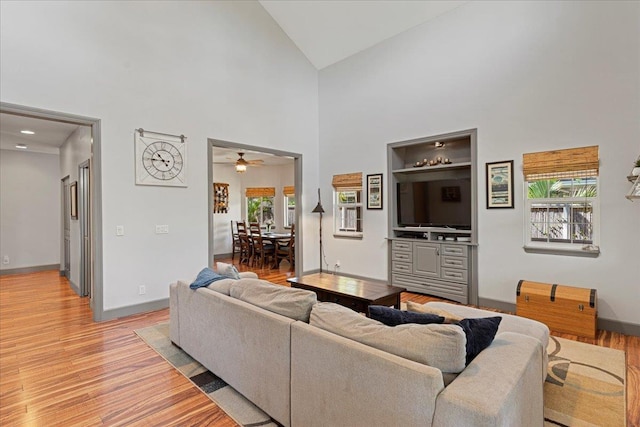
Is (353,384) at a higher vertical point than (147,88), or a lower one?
lower

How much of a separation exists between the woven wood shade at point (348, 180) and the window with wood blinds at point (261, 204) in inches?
152

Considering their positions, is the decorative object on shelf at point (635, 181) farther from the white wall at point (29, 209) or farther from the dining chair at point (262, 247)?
the white wall at point (29, 209)

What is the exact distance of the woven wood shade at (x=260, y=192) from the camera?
32.1 feet

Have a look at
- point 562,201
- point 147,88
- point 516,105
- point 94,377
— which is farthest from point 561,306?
point 147,88

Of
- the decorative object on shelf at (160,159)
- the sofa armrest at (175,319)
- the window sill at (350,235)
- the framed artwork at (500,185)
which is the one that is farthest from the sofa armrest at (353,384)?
the window sill at (350,235)

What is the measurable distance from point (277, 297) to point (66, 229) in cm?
643

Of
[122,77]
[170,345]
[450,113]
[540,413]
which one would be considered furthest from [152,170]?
[540,413]

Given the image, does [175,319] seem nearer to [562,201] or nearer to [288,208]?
[562,201]

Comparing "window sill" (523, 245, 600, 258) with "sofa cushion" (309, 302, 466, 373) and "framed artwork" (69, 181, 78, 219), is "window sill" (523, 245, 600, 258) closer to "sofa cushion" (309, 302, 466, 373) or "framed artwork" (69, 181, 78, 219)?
"sofa cushion" (309, 302, 466, 373)

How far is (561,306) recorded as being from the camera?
358 centimetres

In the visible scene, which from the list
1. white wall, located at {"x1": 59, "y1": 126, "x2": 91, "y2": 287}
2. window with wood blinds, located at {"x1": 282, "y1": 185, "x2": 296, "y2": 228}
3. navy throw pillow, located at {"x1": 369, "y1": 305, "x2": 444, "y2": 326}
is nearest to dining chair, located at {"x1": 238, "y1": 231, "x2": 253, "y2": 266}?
window with wood blinds, located at {"x1": 282, "y1": 185, "x2": 296, "y2": 228}

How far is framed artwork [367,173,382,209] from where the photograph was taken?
224 inches

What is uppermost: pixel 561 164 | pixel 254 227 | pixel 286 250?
pixel 561 164

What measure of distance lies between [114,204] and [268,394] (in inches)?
128
